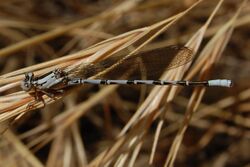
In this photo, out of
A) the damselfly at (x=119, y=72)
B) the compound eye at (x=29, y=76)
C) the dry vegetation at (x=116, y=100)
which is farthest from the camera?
the dry vegetation at (x=116, y=100)

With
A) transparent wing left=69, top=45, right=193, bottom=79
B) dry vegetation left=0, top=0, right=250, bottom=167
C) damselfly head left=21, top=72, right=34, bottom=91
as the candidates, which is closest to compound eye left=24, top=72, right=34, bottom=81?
damselfly head left=21, top=72, right=34, bottom=91

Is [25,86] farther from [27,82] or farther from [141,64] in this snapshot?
[141,64]

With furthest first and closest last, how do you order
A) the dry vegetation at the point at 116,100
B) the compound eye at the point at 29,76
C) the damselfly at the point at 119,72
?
the dry vegetation at the point at 116,100
the damselfly at the point at 119,72
the compound eye at the point at 29,76

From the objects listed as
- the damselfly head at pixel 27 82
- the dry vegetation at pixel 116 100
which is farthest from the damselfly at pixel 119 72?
the dry vegetation at pixel 116 100

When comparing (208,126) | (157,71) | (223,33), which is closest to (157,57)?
(157,71)

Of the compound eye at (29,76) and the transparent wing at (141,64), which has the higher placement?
the compound eye at (29,76)

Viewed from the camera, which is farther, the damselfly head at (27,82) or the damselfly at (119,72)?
the damselfly at (119,72)

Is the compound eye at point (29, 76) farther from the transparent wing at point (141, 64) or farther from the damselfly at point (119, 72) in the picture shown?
the transparent wing at point (141, 64)

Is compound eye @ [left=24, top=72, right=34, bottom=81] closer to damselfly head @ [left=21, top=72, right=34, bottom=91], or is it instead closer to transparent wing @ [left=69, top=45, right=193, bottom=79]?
damselfly head @ [left=21, top=72, right=34, bottom=91]
